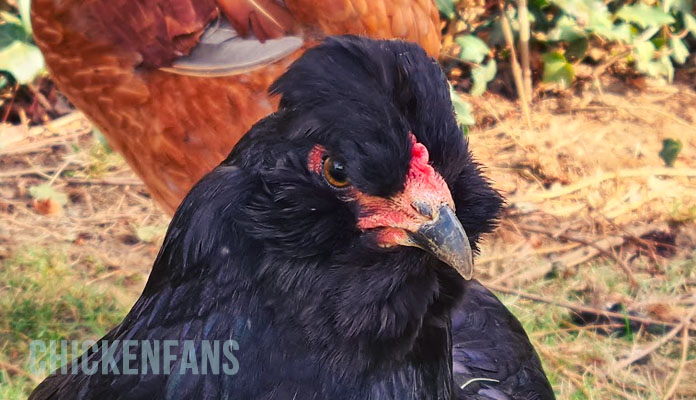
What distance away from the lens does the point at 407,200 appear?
1202 mm

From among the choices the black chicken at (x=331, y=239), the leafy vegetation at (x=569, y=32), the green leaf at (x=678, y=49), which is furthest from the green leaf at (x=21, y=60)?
the green leaf at (x=678, y=49)

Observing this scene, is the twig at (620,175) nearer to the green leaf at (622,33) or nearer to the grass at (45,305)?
the green leaf at (622,33)

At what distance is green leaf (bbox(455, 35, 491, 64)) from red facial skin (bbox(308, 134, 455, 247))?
314 centimetres

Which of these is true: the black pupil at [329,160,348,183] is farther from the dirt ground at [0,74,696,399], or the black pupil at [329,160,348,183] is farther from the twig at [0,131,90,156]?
the twig at [0,131,90,156]

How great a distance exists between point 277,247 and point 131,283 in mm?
2208

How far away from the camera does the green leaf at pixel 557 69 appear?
4.43 meters

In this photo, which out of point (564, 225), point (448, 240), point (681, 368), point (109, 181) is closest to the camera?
point (448, 240)

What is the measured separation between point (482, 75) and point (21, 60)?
2323 mm

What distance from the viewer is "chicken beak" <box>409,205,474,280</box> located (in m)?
1.17

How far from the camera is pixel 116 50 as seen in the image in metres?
2.27

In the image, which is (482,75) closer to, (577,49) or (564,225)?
(577,49)

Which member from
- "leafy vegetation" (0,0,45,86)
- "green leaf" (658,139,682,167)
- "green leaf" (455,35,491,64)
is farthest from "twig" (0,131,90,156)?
"green leaf" (658,139,682,167)

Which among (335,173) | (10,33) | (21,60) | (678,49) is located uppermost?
(335,173)

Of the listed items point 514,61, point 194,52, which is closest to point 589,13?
point 514,61
